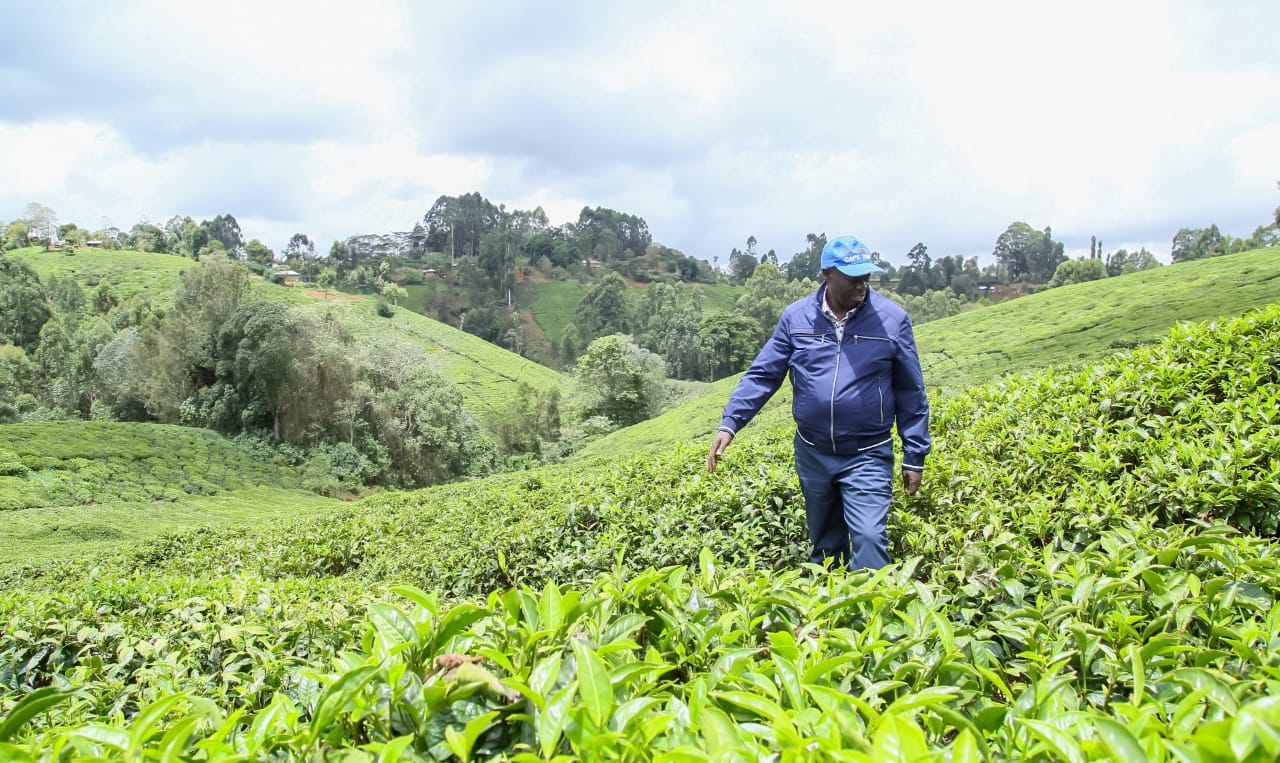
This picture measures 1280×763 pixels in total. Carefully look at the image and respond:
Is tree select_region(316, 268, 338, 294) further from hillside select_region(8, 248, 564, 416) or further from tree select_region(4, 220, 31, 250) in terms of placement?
tree select_region(4, 220, 31, 250)

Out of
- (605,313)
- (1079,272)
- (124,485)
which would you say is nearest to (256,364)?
(124,485)

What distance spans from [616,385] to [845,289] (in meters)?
38.8

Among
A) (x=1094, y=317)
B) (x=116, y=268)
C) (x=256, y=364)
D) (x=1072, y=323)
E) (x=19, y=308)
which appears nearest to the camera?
(x=1094, y=317)

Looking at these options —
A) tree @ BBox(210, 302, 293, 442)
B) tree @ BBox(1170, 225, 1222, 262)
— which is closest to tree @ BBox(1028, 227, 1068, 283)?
tree @ BBox(1170, 225, 1222, 262)

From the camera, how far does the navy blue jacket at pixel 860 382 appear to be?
3.61 m

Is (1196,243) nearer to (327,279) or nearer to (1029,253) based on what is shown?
(1029,253)

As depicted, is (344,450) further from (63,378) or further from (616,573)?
(616,573)

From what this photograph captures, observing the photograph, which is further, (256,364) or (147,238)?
(147,238)

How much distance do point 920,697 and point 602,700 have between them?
21.5 inches

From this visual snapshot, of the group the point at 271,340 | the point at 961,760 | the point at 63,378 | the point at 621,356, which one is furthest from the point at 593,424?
the point at 961,760

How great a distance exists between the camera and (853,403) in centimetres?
358

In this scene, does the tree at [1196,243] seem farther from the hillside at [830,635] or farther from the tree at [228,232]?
the tree at [228,232]

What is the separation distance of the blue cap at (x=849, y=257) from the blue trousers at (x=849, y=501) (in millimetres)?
907

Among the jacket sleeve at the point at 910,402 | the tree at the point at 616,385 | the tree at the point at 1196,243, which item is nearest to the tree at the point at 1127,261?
the tree at the point at 1196,243
